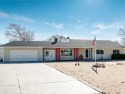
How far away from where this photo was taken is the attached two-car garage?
86.8 ft

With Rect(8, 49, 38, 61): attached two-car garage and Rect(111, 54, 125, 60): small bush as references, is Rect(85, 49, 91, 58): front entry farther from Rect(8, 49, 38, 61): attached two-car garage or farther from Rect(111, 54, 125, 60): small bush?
Rect(8, 49, 38, 61): attached two-car garage

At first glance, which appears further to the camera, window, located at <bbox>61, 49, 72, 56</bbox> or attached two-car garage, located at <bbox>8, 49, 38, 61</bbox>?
window, located at <bbox>61, 49, 72, 56</bbox>

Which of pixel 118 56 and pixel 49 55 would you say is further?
pixel 118 56

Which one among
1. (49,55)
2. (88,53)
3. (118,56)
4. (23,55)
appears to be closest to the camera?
(23,55)

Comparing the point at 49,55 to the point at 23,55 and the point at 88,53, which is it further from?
the point at 88,53

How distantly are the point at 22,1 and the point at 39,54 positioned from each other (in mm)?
14667

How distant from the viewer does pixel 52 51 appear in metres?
28.6

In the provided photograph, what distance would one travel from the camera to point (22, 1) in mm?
13852

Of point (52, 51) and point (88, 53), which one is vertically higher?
point (52, 51)

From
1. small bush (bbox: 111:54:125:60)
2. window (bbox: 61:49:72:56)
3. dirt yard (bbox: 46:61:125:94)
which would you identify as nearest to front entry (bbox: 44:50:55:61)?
window (bbox: 61:49:72:56)

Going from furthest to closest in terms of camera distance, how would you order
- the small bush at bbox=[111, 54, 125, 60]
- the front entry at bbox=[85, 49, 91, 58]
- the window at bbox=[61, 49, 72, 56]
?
the small bush at bbox=[111, 54, 125, 60] → the front entry at bbox=[85, 49, 91, 58] → the window at bbox=[61, 49, 72, 56]

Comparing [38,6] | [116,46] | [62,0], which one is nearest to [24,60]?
[38,6]

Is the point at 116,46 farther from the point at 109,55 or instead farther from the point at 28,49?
the point at 28,49

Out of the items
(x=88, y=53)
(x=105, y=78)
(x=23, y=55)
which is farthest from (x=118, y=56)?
(x=105, y=78)
